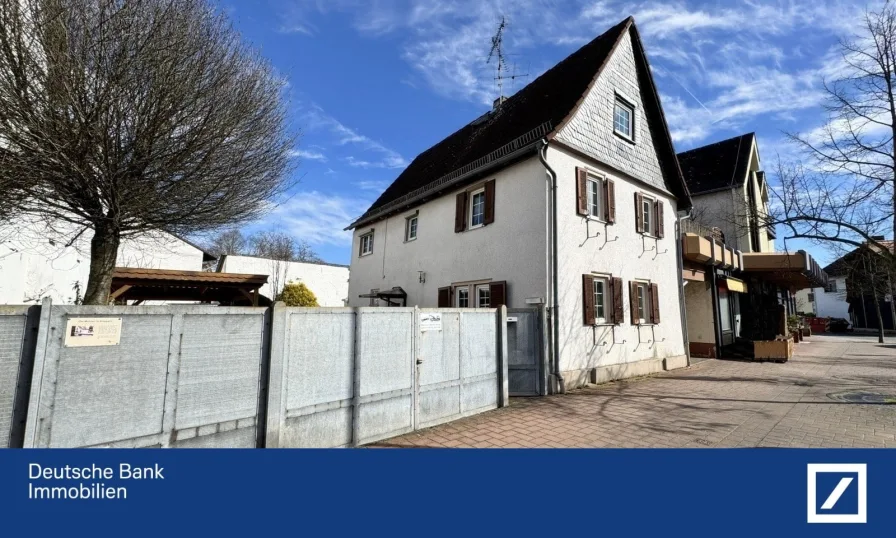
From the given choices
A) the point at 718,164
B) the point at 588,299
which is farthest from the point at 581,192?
the point at 718,164

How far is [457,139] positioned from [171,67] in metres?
13.5

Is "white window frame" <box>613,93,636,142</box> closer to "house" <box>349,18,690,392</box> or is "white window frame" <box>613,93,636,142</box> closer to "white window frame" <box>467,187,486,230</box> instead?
"house" <box>349,18,690,392</box>

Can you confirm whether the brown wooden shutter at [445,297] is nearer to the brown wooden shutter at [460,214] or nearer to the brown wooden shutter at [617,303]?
the brown wooden shutter at [460,214]

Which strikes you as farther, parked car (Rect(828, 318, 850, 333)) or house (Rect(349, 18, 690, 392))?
parked car (Rect(828, 318, 850, 333))

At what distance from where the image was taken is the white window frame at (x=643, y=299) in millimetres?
12656

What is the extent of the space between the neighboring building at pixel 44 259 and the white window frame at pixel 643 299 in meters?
12.9

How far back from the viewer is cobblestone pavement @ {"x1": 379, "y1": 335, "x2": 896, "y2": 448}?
234 inches

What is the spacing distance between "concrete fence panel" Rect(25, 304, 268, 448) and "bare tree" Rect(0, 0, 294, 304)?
148 inches

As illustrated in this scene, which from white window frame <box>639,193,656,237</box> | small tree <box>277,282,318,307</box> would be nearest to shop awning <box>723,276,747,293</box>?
white window frame <box>639,193,656,237</box>

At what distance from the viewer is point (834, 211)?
9422 mm

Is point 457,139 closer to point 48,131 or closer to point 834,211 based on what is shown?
point 834,211

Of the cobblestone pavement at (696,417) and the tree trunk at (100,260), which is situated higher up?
the tree trunk at (100,260)

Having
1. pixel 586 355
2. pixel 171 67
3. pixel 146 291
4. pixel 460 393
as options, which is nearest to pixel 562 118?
pixel 586 355

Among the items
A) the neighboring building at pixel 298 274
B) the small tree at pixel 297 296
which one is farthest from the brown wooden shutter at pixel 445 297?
the neighboring building at pixel 298 274
